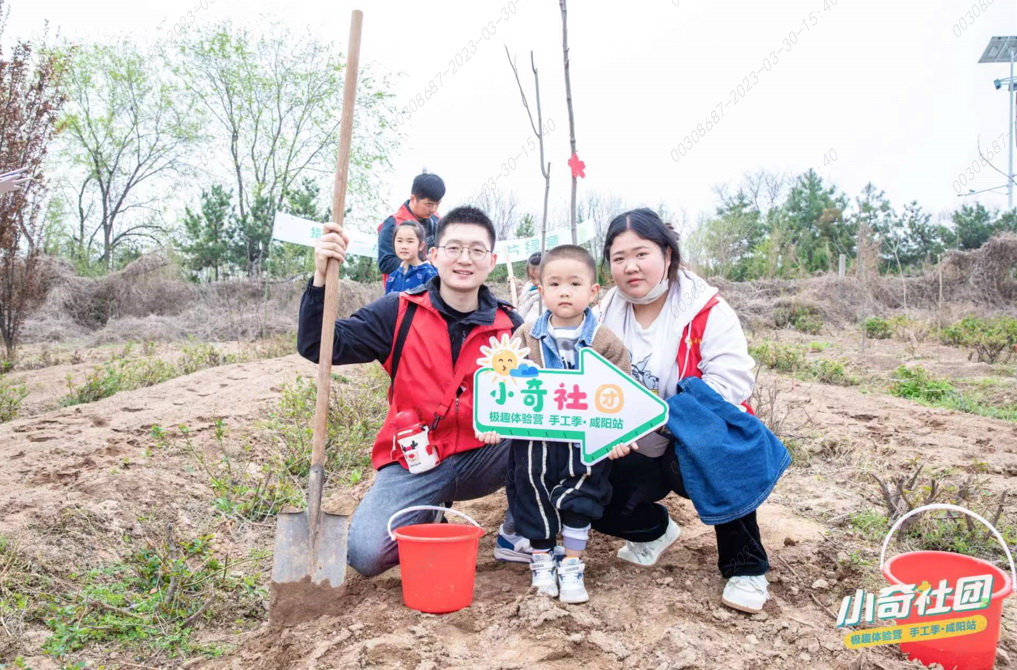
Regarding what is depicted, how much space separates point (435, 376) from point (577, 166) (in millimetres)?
1433

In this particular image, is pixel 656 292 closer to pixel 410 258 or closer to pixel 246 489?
pixel 246 489

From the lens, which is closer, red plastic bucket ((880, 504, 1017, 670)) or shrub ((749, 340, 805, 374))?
red plastic bucket ((880, 504, 1017, 670))

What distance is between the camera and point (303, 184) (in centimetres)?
2206

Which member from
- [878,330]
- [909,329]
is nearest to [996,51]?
[878,330]

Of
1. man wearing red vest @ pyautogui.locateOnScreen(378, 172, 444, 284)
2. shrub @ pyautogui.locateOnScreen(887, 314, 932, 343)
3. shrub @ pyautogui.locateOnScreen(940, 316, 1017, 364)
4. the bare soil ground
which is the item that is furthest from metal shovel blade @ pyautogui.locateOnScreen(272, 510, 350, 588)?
shrub @ pyautogui.locateOnScreen(887, 314, 932, 343)

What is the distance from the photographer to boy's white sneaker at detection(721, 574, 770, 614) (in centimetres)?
242

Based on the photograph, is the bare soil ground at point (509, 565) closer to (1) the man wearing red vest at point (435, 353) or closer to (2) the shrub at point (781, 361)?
(1) the man wearing red vest at point (435, 353)

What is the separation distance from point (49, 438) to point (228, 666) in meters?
3.15

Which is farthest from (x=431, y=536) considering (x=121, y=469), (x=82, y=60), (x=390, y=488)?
(x=82, y=60)

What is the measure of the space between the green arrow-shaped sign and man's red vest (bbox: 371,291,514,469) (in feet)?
1.02

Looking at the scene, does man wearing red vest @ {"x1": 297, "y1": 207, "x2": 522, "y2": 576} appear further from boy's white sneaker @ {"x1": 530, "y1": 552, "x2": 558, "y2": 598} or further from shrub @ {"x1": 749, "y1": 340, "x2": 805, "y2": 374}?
shrub @ {"x1": 749, "y1": 340, "x2": 805, "y2": 374}

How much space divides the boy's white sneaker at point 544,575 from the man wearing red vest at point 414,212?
3.02 m

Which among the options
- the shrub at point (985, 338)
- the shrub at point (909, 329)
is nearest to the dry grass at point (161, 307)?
the shrub at point (909, 329)

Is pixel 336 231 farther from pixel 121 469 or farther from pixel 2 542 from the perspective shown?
pixel 121 469
